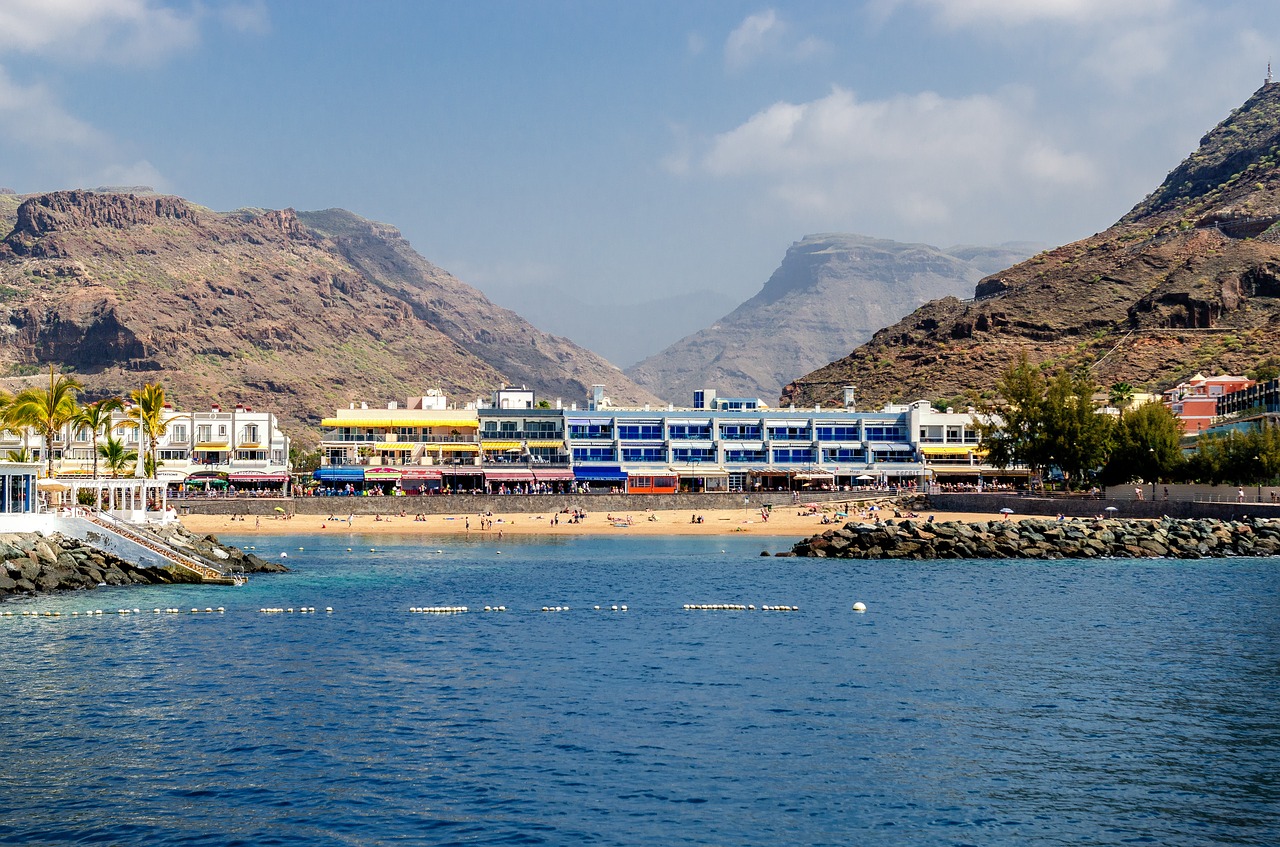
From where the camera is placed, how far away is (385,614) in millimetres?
48844

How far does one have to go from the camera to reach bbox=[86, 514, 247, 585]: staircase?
2325 inches

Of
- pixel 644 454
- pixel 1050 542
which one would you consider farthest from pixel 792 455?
pixel 1050 542

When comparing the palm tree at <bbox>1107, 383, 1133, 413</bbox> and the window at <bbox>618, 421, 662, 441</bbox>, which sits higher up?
the palm tree at <bbox>1107, 383, 1133, 413</bbox>

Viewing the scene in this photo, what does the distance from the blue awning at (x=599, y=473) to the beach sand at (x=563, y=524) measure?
13823mm

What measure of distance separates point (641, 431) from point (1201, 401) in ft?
179

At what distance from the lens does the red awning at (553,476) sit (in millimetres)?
122688

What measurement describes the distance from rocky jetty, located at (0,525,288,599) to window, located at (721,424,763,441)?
7294cm

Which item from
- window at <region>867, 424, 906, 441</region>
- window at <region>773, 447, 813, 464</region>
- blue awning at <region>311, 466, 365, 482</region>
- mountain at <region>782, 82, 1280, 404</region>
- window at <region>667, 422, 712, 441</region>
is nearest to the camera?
blue awning at <region>311, 466, 365, 482</region>

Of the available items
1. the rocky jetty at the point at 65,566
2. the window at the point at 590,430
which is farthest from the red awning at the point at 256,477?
the rocky jetty at the point at 65,566

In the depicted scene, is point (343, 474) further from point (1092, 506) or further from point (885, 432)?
point (1092, 506)

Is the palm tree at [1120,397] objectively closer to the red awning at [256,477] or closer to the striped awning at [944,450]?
the striped awning at [944,450]

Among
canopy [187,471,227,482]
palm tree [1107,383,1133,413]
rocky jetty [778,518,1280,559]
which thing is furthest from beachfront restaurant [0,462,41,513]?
palm tree [1107,383,1133,413]

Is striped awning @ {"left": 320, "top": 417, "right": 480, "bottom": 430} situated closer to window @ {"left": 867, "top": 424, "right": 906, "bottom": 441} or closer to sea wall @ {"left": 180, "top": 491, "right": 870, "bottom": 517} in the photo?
sea wall @ {"left": 180, "top": 491, "right": 870, "bottom": 517}

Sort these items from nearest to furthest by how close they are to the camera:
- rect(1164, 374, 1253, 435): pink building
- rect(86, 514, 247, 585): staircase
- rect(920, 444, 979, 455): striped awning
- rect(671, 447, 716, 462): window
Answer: rect(86, 514, 247, 585): staircase → rect(1164, 374, 1253, 435): pink building → rect(671, 447, 716, 462): window → rect(920, 444, 979, 455): striped awning
